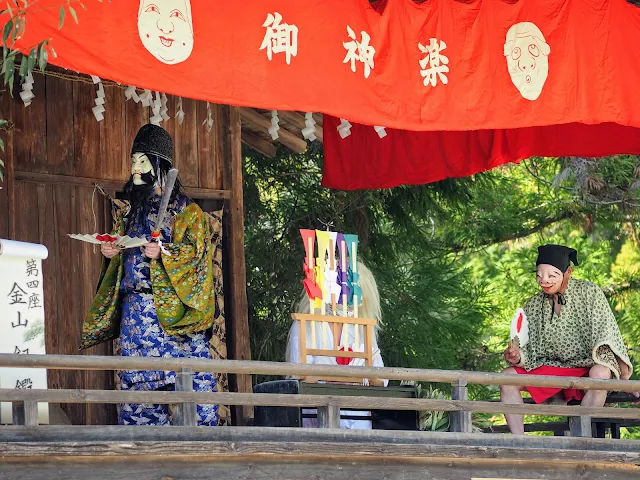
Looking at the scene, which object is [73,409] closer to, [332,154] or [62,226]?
[62,226]

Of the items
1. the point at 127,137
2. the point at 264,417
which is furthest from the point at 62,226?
the point at 264,417

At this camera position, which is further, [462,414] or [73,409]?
[73,409]

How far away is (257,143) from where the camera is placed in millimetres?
10508

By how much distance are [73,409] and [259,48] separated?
272 centimetres

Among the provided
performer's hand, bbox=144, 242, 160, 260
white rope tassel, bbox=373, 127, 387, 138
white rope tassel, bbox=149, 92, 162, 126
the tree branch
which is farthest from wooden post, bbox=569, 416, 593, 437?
the tree branch

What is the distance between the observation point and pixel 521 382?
7.00 meters

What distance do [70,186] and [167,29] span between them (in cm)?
187

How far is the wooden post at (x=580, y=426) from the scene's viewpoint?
287 inches

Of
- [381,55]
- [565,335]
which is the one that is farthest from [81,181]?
[565,335]

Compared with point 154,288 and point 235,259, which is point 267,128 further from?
point 154,288

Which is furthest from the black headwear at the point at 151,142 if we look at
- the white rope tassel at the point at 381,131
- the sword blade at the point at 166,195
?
the white rope tassel at the point at 381,131

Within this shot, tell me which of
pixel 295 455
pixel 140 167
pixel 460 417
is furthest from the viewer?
pixel 140 167

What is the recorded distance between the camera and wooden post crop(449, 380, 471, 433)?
6.84 metres

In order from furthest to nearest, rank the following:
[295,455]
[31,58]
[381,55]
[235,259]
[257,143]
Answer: [257,143] < [235,259] < [381,55] < [295,455] < [31,58]
